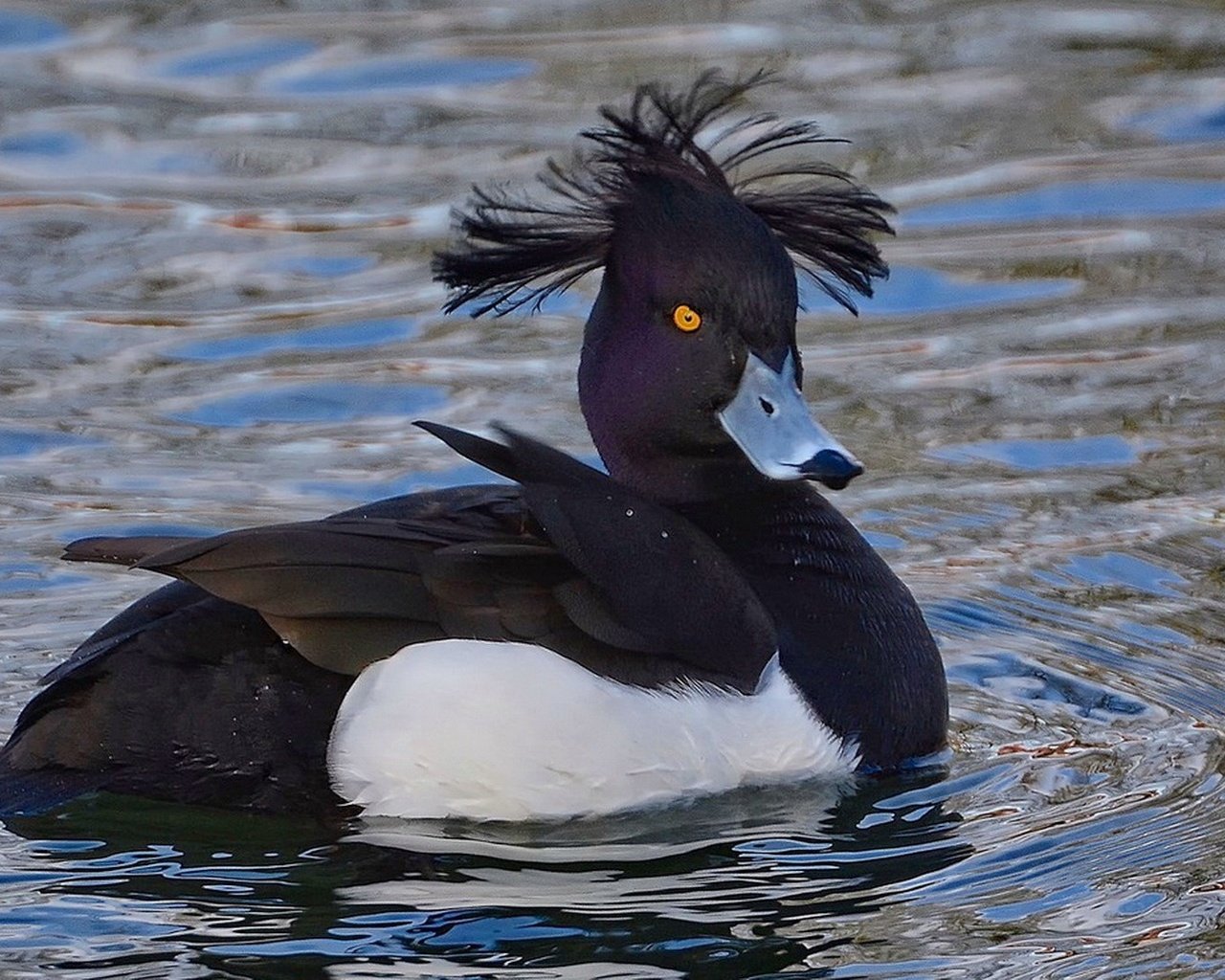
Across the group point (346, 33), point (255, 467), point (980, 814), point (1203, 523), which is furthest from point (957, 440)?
point (346, 33)

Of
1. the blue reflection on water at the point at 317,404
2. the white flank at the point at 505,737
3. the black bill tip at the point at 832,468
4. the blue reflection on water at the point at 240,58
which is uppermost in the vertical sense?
the blue reflection on water at the point at 240,58

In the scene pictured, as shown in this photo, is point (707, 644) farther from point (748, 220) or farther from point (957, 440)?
point (957, 440)

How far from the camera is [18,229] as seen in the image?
966 cm

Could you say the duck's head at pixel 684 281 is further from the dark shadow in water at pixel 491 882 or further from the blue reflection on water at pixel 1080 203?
the blue reflection on water at pixel 1080 203

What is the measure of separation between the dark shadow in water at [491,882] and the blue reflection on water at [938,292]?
4072 millimetres

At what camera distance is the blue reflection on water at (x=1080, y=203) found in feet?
32.5

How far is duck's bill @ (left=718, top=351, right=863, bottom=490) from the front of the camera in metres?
5.11

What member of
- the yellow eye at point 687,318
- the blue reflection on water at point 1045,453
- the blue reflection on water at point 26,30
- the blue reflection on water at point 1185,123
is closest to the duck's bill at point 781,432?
the yellow eye at point 687,318

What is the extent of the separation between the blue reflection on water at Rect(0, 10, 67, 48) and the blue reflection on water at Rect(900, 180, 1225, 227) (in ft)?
13.9

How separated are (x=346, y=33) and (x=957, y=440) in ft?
16.8

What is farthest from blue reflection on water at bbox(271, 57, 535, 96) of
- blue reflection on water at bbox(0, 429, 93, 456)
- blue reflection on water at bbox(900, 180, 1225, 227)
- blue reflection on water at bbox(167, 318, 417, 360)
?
blue reflection on water at bbox(0, 429, 93, 456)

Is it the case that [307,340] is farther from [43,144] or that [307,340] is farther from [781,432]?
[781,432]

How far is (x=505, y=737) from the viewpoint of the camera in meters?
4.82

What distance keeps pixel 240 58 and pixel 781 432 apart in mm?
6830
